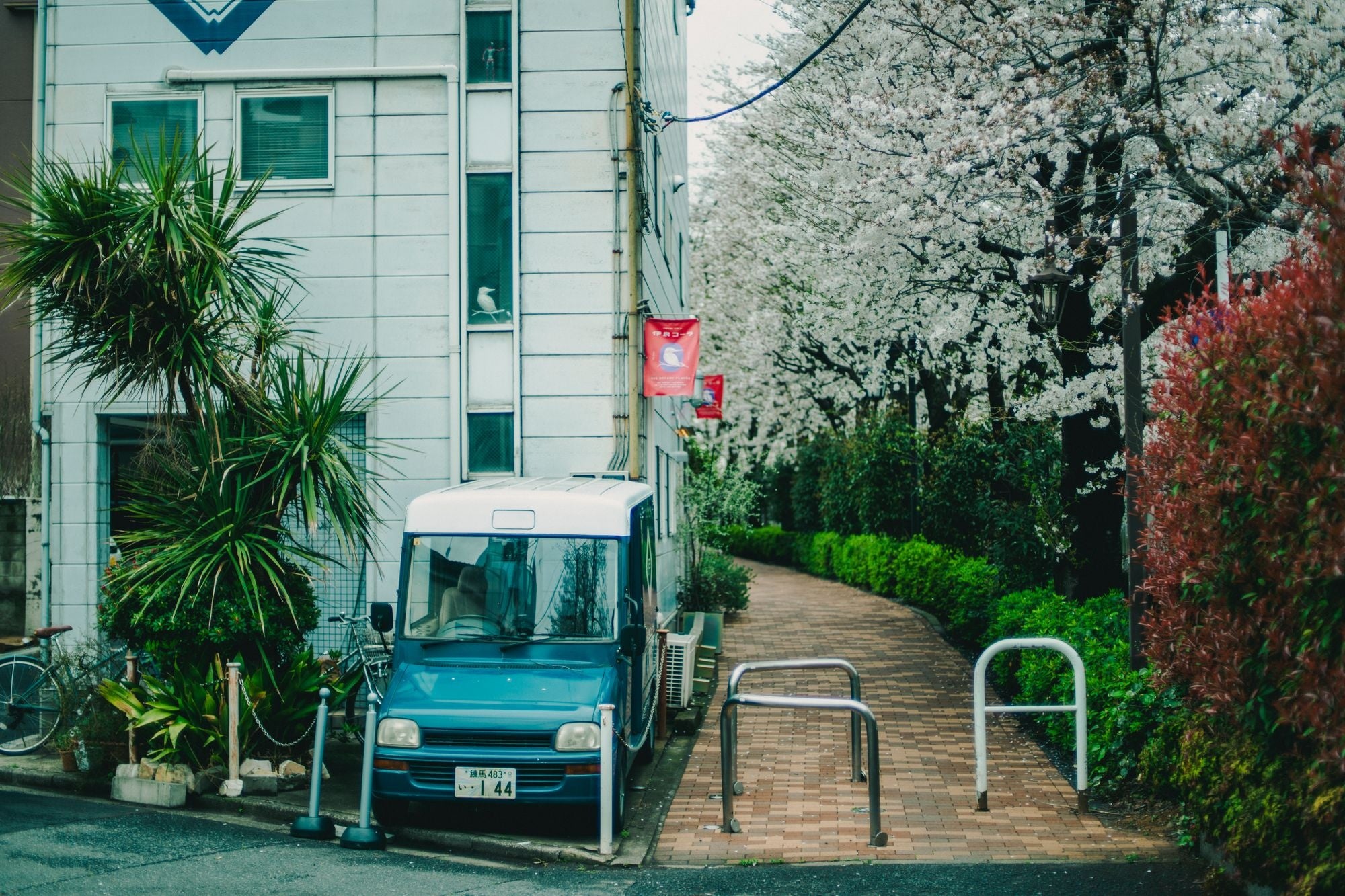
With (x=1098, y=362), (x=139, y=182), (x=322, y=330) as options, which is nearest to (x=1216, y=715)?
(x=1098, y=362)

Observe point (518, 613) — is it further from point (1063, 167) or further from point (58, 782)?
point (1063, 167)

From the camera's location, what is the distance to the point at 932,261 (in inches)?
607

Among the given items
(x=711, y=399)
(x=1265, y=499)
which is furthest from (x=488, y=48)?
(x=711, y=399)

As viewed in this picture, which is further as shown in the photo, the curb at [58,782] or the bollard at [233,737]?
the curb at [58,782]

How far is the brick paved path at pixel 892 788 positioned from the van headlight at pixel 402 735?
1670mm

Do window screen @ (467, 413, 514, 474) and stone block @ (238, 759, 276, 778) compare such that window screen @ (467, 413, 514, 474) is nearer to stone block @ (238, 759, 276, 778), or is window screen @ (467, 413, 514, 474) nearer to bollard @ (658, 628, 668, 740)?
bollard @ (658, 628, 668, 740)

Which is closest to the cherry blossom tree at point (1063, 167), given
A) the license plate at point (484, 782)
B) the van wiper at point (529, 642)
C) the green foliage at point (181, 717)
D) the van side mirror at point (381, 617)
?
the van wiper at point (529, 642)

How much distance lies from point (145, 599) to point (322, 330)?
4.03m

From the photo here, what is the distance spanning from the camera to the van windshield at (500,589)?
8859 millimetres

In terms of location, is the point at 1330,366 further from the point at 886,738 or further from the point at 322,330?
the point at 322,330

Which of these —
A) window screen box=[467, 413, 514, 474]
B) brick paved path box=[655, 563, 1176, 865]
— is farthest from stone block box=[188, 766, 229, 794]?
window screen box=[467, 413, 514, 474]

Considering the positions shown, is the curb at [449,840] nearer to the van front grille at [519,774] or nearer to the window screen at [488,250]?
the van front grille at [519,774]

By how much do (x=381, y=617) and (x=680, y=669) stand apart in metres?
3.98

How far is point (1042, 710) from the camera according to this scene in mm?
8422
